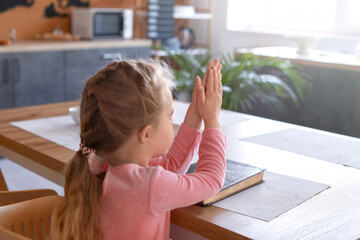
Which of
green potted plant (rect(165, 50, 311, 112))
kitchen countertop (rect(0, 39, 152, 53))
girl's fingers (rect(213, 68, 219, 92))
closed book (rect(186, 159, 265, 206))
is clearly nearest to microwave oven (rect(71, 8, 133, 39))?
kitchen countertop (rect(0, 39, 152, 53))

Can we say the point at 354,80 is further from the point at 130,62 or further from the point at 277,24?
the point at 130,62

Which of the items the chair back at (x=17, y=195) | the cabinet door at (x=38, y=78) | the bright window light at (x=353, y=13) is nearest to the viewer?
the chair back at (x=17, y=195)

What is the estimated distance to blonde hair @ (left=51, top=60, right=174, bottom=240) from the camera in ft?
3.53

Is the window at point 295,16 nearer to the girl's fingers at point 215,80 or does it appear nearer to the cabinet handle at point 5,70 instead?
the cabinet handle at point 5,70

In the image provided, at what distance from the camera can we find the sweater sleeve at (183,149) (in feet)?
4.22

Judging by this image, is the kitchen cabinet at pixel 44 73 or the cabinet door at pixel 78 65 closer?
the kitchen cabinet at pixel 44 73

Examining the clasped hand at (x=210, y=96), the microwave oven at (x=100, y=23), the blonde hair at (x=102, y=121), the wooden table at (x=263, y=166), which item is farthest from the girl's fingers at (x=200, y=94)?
the microwave oven at (x=100, y=23)

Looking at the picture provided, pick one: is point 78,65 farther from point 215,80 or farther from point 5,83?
point 215,80

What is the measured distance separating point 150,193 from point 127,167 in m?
0.08

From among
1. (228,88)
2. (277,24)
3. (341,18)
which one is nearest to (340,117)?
(228,88)

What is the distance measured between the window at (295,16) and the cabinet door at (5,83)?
2.67m

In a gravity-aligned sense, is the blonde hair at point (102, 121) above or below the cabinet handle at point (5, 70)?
above

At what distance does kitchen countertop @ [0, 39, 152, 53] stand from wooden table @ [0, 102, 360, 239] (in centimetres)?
204

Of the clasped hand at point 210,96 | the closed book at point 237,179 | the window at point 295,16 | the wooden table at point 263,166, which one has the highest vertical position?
the window at point 295,16
